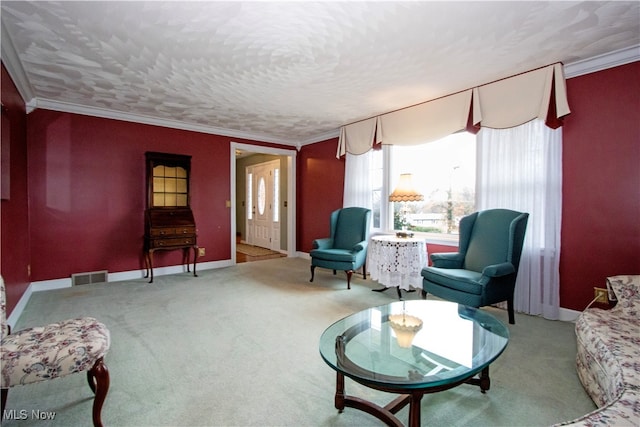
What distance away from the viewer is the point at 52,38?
2486 mm

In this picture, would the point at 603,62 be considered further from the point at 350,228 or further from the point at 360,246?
the point at 350,228

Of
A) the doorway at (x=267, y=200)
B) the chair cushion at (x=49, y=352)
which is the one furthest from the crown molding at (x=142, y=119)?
the chair cushion at (x=49, y=352)

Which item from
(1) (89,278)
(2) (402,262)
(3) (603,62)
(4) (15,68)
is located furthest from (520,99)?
(1) (89,278)

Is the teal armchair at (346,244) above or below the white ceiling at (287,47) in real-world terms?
below

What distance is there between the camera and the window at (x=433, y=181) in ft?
12.7

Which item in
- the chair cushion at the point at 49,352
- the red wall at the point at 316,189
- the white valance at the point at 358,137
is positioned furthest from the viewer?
the red wall at the point at 316,189

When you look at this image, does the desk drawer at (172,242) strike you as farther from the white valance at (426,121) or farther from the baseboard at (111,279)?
the white valance at (426,121)

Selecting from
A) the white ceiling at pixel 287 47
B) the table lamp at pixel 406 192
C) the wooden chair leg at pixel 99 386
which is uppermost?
the white ceiling at pixel 287 47

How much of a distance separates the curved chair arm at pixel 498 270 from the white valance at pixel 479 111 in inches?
57.0

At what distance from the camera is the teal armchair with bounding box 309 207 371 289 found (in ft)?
13.6

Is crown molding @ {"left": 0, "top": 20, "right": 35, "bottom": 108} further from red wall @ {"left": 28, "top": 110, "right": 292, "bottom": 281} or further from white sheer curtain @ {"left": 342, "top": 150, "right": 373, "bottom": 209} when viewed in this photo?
white sheer curtain @ {"left": 342, "top": 150, "right": 373, "bottom": 209}

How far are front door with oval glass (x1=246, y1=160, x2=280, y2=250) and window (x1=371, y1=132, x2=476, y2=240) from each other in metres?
2.94

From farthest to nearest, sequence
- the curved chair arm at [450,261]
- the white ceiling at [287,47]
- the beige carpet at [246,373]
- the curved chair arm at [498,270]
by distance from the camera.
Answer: the curved chair arm at [450,261] → the curved chair arm at [498,270] → the white ceiling at [287,47] → the beige carpet at [246,373]

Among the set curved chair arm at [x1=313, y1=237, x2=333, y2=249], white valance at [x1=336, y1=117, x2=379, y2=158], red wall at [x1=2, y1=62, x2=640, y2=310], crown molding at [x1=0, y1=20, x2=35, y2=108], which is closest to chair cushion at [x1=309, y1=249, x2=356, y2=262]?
curved chair arm at [x1=313, y1=237, x2=333, y2=249]
